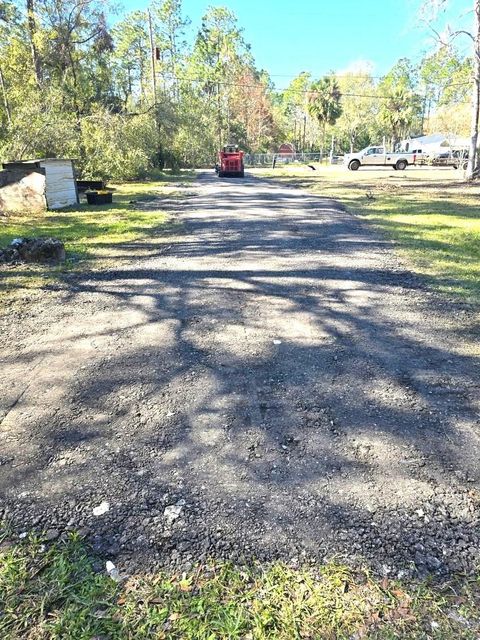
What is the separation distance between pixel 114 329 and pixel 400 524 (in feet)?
9.55

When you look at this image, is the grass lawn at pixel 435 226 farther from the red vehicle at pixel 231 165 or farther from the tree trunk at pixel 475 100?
the red vehicle at pixel 231 165

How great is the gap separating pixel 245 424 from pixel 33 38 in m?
23.2

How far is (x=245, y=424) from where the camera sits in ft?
8.31

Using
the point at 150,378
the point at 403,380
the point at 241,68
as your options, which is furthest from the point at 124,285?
the point at 241,68

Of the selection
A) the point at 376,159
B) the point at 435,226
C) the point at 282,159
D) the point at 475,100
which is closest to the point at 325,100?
the point at 282,159

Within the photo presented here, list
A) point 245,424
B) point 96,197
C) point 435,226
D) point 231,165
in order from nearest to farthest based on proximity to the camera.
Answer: point 245,424
point 435,226
point 96,197
point 231,165

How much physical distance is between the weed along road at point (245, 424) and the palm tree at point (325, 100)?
1982 inches

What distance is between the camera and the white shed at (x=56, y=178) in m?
11.3

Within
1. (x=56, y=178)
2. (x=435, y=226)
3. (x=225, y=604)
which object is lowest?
(x=225, y=604)

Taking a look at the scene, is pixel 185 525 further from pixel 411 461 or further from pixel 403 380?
pixel 403 380

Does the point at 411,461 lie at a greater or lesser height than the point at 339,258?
lesser

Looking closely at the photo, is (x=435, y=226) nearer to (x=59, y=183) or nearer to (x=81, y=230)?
(x=81, y=230)

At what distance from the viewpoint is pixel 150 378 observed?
309cm

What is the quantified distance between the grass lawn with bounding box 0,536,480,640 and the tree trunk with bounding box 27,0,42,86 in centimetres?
2303
